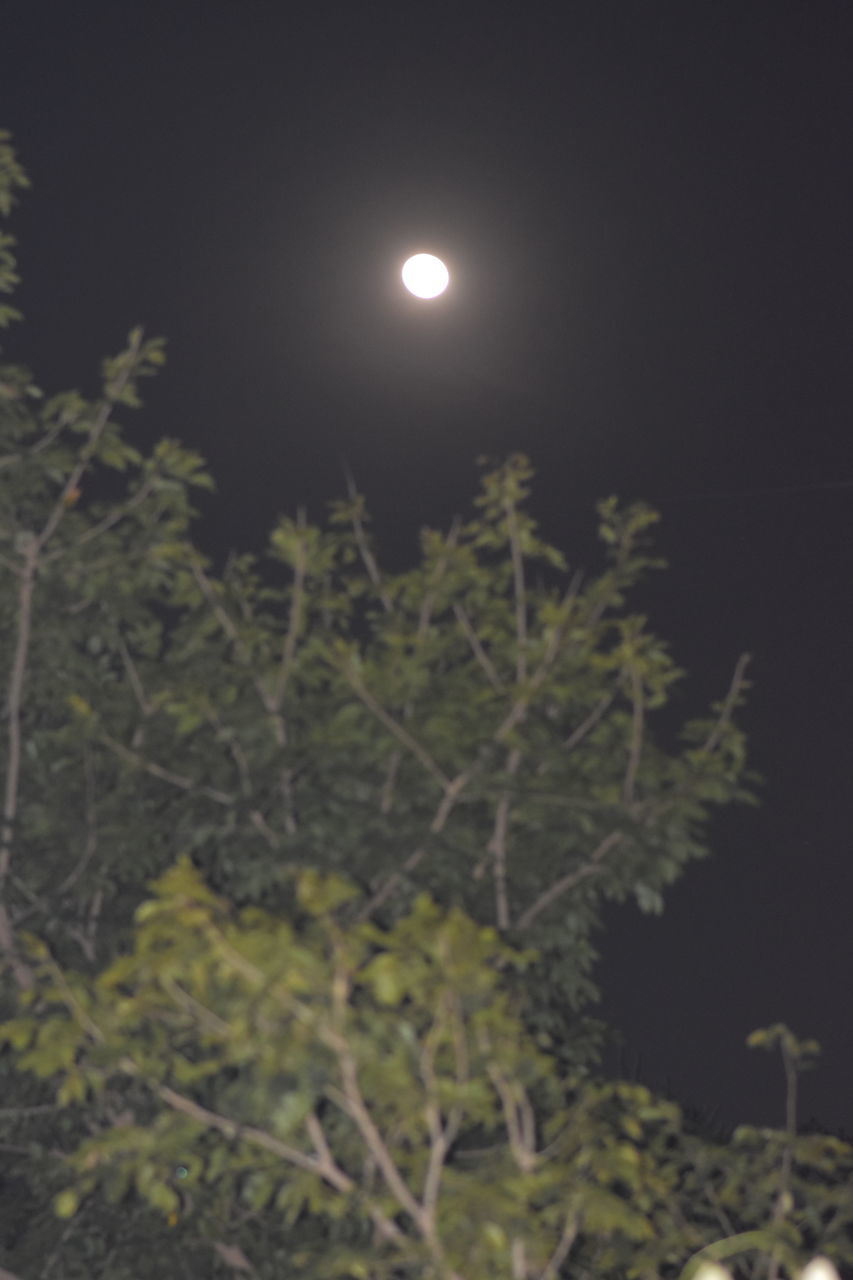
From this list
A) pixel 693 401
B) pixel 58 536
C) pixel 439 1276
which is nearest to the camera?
pixel 439 1276

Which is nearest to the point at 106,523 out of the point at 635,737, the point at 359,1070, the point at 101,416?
the point at 101,416

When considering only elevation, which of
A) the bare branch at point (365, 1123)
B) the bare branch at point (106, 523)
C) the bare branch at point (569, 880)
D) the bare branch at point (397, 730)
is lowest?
the bare branch at point (365, 1123)

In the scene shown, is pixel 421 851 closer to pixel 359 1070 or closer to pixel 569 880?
pixel 569 880

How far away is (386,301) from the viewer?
9.62 m

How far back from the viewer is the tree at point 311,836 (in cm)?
393

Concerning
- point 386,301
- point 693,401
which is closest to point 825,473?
point 693,401

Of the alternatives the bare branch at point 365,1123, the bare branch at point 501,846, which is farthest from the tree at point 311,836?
the bare branch at point 365,1123

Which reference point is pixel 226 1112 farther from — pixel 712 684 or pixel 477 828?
pixel 712 684

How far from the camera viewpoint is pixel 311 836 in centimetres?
475

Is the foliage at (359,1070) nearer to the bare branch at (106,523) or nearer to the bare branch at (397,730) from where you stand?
the bare branch at (397,730)

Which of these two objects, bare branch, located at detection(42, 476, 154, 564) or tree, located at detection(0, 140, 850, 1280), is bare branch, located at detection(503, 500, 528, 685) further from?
bare branch, located at detection(42, 476, 154, 564)

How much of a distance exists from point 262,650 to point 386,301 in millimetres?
5001

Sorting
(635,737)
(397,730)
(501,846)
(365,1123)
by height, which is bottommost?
(365,1123)

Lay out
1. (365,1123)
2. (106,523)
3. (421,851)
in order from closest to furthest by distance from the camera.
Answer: (365,1123)
(421,851)
(106,523)
